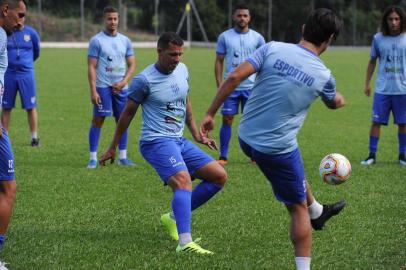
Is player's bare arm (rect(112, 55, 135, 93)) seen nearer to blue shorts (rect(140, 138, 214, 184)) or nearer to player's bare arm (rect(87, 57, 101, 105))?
player's bare arm (rect(87, 57, 101, 105))

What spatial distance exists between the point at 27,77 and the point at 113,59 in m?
2.33

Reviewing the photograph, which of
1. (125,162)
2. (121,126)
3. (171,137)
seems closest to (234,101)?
(125,162)

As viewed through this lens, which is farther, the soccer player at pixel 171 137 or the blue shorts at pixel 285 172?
the soccer player at pixel 171 137

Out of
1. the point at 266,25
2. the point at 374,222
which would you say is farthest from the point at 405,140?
the point at 266,25

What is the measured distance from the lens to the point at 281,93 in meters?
5.12

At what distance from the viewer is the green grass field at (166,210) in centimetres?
606

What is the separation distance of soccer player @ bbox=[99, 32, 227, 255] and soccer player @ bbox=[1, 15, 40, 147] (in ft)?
20.4

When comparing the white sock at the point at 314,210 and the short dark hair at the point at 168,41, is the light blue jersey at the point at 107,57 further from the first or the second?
the white sock at the point at 314,210

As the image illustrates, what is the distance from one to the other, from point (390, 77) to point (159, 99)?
5645mm

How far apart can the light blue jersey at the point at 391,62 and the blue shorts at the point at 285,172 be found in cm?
630

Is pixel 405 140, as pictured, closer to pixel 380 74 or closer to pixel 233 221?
pixel 380 74

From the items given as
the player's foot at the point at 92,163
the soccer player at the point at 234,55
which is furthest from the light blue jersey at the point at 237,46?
the player's foot at the point at 92,163

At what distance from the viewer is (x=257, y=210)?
25.8 ft

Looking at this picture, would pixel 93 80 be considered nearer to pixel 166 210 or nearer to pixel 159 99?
pixel 166 210
